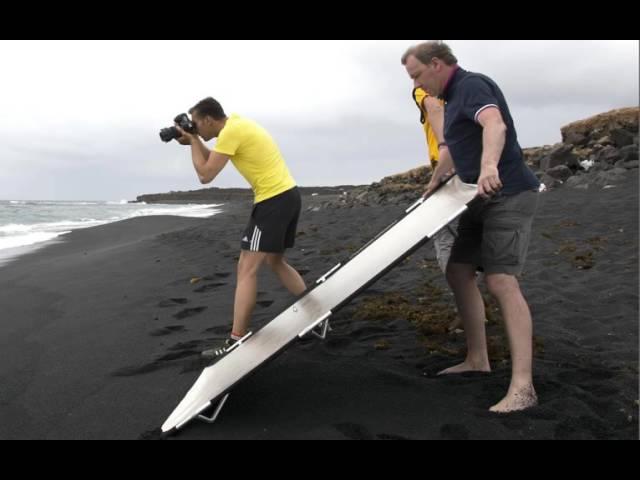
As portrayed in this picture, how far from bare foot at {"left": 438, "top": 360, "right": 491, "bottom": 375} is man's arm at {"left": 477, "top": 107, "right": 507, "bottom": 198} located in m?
1.17

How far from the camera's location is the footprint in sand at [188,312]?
439 centimetres

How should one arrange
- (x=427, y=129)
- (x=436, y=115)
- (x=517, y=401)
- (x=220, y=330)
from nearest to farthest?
1. (x=517, y=401)
2. (x=436, y=115)
3. (x=427, y=129)
4. (x=220, y=330)

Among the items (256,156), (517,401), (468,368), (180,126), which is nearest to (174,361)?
(256,156)

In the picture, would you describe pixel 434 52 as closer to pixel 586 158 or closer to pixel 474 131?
pixel 474 131

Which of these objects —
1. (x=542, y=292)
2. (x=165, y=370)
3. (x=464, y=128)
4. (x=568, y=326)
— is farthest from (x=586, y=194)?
(x=165, y=370)

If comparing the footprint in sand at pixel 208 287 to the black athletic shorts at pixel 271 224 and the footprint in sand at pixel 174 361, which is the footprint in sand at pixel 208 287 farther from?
the black athletic shorts at pixel 271 224

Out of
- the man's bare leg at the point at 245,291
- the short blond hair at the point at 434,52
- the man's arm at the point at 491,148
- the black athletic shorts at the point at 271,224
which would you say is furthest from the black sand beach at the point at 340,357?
the short blond hair at the point at 434,52

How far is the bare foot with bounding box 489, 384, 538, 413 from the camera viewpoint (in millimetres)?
2373

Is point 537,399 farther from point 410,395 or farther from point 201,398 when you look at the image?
point 201,398

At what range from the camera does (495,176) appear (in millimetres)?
2219

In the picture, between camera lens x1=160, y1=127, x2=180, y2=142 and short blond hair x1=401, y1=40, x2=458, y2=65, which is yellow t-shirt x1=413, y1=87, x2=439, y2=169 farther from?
camera lens x1=160, y1=127, x2=180, y2=142

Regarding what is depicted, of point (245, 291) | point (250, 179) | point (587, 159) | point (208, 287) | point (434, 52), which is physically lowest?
point (208, 287)

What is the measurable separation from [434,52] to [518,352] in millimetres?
1530

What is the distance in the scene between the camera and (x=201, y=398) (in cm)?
242
